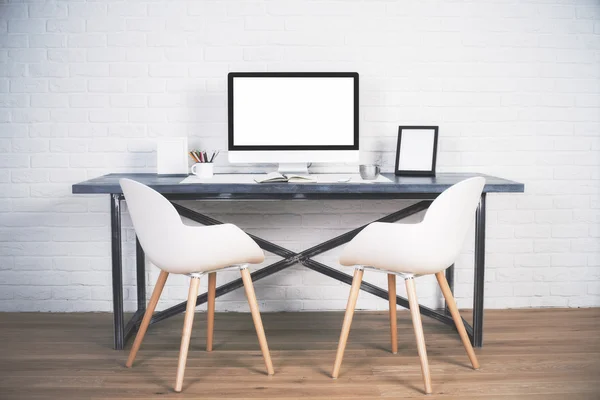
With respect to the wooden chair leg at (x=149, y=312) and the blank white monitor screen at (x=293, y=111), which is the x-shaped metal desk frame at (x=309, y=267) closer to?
the wooden chair leg at (x=149, y=312)

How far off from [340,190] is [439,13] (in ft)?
4.00

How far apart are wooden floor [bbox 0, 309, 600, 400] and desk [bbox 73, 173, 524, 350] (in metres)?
0.16

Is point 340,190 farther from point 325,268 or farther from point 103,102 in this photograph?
point 103,102

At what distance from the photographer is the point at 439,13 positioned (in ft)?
9.16

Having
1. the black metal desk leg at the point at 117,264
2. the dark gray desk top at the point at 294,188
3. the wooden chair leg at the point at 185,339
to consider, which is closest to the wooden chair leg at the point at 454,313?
the dark gray desk top at the point at 294,188

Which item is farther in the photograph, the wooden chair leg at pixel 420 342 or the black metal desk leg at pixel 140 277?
the black metal desk leg at pixel 140 277

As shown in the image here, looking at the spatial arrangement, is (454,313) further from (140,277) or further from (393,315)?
(140,277)

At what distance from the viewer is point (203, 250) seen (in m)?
1.95

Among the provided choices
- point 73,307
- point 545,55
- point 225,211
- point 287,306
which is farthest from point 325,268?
point 545,55

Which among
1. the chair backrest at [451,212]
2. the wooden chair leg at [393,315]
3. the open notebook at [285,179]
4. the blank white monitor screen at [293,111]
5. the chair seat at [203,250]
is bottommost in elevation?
the wooden chair leg at [393,315]

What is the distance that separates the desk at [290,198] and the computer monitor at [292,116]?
11.7 inches

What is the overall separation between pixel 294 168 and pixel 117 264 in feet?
2.96

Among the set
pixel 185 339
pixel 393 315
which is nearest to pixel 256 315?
pixel 185 339

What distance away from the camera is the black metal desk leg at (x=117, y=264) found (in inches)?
90.2
